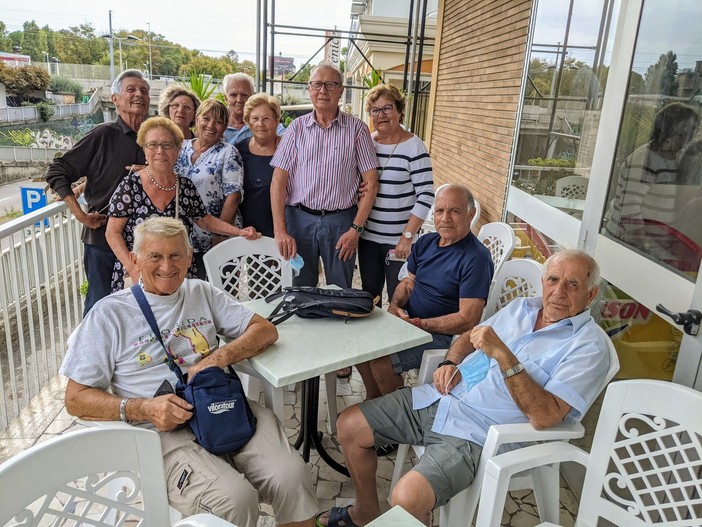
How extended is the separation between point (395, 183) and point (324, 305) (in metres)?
1.06

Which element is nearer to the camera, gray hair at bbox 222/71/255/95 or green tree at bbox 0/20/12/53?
gray hair at bbox 222/71/255/95

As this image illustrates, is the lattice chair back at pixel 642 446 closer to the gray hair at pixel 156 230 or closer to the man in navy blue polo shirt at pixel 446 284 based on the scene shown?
the man in navy blue polo shirt at pixel 446 284

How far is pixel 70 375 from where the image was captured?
152 centimetres

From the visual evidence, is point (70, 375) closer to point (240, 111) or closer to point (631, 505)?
point (631, 505)

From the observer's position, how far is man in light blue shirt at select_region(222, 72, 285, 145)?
3.25 meters

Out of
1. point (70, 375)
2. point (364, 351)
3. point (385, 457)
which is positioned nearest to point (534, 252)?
point (385, 457)

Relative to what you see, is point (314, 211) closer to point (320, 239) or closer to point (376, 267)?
point (320, 239)

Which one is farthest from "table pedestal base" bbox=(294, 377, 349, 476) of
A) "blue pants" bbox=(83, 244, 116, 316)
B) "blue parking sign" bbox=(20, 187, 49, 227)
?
"blue parking sign" bbox=(20, 187, 49, 227)

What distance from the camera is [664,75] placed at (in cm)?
195

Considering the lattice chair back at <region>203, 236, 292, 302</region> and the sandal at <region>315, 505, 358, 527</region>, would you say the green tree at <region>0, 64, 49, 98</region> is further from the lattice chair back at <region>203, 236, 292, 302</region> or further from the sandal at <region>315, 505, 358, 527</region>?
the sandal at <region>315, 505, 358, 527</region>

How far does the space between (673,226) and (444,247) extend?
89 cm

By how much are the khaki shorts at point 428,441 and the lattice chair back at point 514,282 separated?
2.66 feet

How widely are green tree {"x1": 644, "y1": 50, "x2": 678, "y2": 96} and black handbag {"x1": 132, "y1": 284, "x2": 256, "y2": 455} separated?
76.4 inches

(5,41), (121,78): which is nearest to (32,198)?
(121,78)
